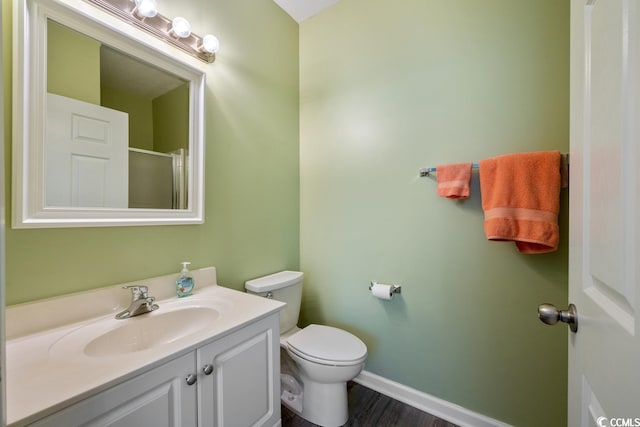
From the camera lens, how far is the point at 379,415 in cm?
148

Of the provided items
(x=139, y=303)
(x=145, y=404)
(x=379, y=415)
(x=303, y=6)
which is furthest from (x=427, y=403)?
(x=303, y=6)

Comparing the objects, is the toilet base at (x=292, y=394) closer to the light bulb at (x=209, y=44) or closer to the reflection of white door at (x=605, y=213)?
the reflection of white door at (x=605, y=213)

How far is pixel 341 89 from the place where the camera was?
182 centimetres

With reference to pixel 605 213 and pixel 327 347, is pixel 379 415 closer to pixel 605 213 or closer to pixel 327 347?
pixel 327 347

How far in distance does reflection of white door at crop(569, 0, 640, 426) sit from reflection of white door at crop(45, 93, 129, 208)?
1483 millimetres

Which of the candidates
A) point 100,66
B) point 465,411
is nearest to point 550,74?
point 465,411

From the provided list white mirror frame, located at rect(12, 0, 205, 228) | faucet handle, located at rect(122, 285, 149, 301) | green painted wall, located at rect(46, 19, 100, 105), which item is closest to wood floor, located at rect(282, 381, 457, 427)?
faucet handle, located at rect(122, 285, 149, 301)

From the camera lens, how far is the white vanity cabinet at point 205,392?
658 millimetres

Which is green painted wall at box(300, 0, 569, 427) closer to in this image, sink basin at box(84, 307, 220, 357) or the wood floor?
the wood floor

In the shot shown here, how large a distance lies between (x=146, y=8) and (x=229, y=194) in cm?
88

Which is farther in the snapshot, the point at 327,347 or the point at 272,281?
the point at 272,281

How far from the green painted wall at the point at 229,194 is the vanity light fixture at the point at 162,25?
0.09m

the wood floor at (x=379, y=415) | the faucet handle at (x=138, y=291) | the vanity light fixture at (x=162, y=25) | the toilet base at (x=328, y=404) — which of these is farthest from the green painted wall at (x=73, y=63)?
the wood floor at (x=379, y=415)

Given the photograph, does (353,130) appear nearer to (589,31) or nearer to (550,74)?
(550,74)
